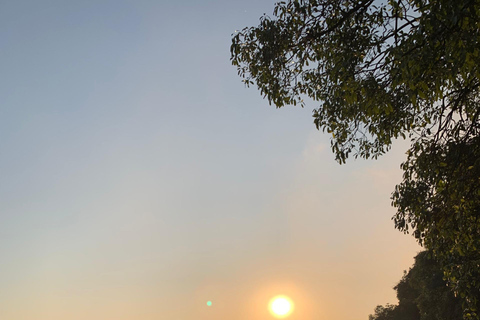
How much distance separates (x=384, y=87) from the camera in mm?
10289

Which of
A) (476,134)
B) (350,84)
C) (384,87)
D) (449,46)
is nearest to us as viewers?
(449,46)

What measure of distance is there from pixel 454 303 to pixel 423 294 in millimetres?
3465

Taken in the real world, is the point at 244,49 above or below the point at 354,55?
above

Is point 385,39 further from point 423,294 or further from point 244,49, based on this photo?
point 423,294

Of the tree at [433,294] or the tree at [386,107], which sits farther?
the tree at [433,294]

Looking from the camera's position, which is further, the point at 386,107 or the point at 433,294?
the point at 433,294

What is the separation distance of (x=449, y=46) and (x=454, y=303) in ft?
99.0

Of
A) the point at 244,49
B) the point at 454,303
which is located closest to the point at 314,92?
the point at 244,49

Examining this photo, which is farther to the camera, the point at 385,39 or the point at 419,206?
the point at 419,206

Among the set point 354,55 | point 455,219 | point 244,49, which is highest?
point 244,49

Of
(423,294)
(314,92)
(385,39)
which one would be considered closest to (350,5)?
(385,39)

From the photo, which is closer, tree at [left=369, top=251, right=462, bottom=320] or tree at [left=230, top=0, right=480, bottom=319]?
tree at [left=230, top=0, right=480, bottom=319]

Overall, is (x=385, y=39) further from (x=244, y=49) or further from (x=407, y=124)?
(x=244, y=49)

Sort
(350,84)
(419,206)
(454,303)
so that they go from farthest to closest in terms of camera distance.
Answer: (454,303), (419,206), (350,84)
